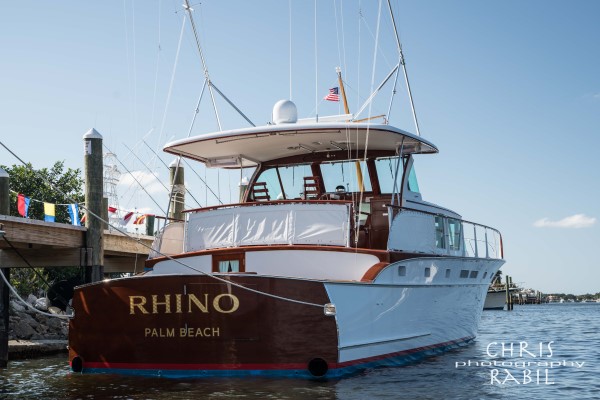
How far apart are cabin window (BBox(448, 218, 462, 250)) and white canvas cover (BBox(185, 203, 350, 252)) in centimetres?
373

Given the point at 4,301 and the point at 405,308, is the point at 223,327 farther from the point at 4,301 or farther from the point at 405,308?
the point at 4,301

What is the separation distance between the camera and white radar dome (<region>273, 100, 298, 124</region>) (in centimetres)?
1337

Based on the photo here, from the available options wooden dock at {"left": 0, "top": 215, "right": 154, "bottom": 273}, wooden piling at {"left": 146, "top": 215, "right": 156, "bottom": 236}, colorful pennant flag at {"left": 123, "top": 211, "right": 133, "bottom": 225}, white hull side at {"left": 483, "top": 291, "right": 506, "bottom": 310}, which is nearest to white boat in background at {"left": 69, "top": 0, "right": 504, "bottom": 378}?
wooden dock at {"left": 0, "top": 215, "right": 154, "bottom": 273}

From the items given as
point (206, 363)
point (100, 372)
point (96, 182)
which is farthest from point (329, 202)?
point (96, 182)

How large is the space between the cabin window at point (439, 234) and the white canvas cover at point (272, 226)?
2.86m

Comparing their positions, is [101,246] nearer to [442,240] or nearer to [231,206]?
[231,206]

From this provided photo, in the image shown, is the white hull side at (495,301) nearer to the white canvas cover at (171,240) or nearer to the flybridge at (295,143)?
the flybridge at (295,143)

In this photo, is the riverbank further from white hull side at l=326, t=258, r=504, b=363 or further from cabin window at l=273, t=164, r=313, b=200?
white hull side at l=326, t=258, r=504, b=363

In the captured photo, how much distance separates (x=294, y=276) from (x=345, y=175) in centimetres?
356

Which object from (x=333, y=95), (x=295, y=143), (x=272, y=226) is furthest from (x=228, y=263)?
(x=333, y=95)

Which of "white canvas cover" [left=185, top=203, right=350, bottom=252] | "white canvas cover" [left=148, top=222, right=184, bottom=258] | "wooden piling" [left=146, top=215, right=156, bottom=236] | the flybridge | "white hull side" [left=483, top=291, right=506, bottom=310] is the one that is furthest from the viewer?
"white hull side" [left=483, top=291, right=506, bottom=310]

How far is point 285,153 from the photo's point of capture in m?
14.3

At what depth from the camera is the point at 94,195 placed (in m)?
15.4

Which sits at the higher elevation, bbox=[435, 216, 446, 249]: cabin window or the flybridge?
the flybridge
